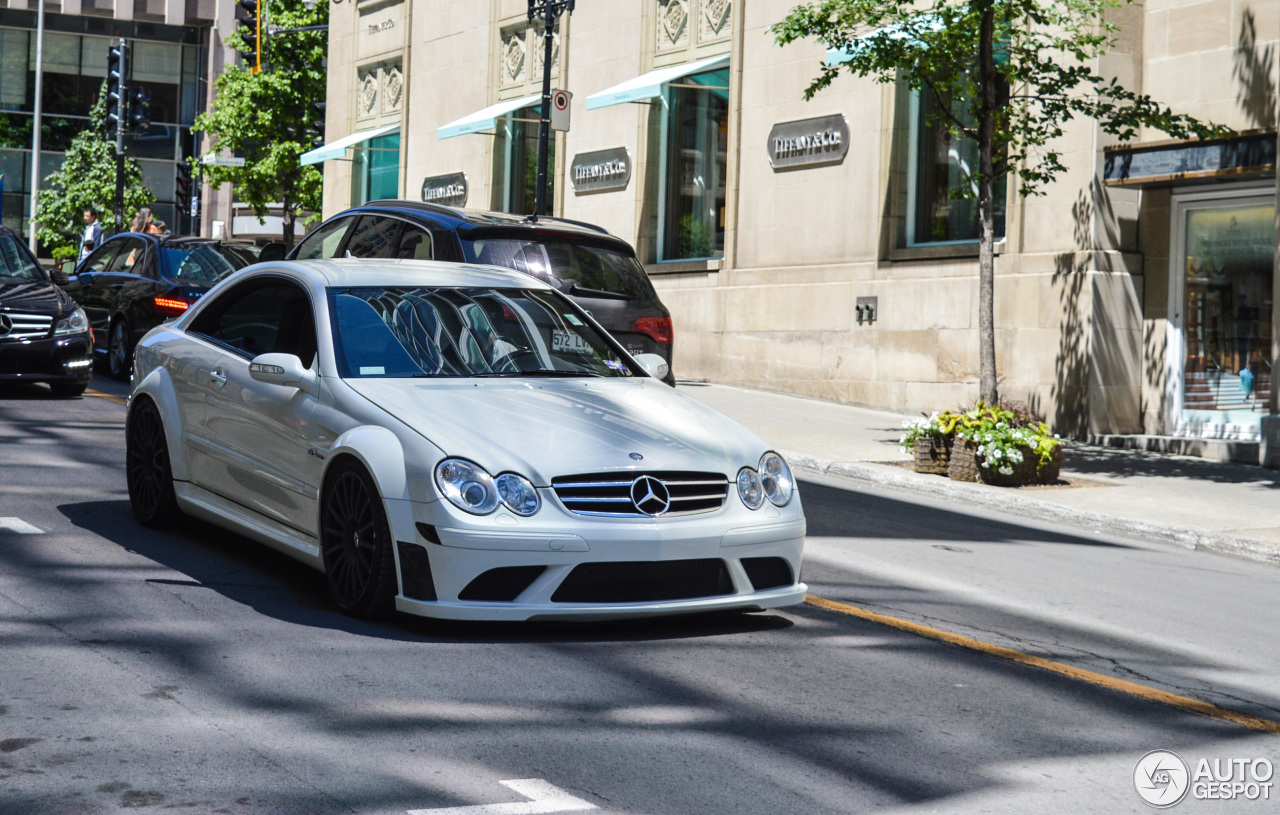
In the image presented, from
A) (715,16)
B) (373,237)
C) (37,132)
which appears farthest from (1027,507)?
(37,132)

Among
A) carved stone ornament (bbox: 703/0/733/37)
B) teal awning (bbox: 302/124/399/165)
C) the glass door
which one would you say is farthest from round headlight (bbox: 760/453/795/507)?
teal awning (bbox: 302/124/399/165)

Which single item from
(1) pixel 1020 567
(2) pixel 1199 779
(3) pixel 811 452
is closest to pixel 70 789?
(2) pixel 1199 779

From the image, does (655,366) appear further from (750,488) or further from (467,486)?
(467,486)

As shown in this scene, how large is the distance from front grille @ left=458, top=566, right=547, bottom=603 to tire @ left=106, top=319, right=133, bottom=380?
11.6m

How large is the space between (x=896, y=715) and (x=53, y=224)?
5945cm

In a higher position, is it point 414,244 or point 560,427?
point 414,244

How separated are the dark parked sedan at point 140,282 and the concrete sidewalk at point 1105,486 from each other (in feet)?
19.6

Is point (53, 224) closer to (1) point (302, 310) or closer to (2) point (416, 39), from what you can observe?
(2) point (416, 39)

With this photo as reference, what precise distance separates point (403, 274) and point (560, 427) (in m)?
1.68

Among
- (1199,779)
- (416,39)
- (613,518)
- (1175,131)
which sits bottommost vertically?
(1199,779)

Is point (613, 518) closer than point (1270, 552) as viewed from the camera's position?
Yes

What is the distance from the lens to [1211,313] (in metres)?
16.5

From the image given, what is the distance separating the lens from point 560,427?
613 cm

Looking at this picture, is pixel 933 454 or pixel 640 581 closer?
pixel 640 581
